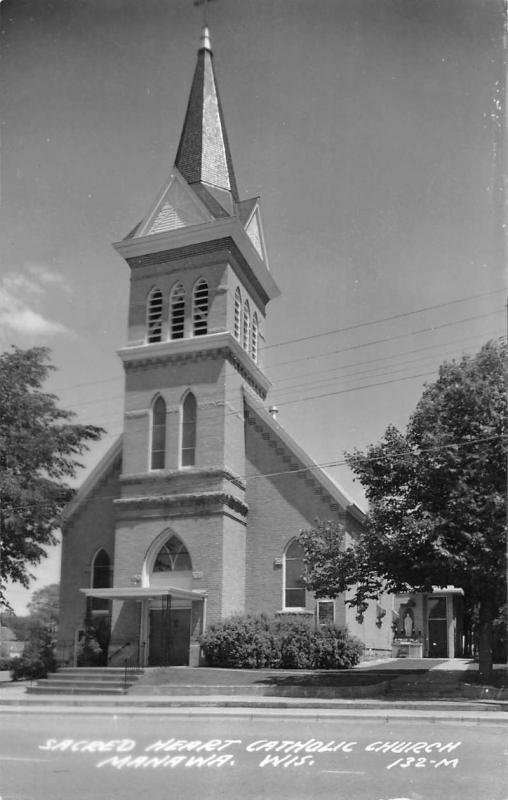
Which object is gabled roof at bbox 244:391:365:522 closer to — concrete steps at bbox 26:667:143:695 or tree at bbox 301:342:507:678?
tree at bbox 301:342:507:678

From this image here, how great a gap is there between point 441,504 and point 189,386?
1107cm

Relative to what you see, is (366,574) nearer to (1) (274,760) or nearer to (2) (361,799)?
(1) (274,760)

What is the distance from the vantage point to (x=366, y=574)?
21656mm

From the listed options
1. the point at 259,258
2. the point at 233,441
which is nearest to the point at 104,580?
the point at 233,441

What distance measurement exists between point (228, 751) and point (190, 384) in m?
19.1

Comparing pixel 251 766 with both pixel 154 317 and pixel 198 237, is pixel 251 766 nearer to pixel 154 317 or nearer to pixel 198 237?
pixel 198 237

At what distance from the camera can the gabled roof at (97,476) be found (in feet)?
101

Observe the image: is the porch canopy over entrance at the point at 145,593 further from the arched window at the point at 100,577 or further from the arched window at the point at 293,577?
the arched window at the point at 293,577

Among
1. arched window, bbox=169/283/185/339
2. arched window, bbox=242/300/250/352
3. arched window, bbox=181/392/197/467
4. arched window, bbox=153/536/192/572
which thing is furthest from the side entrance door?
arched window, bbox=169/283/185/339

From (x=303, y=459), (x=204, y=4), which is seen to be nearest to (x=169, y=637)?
(x=303, y=459)

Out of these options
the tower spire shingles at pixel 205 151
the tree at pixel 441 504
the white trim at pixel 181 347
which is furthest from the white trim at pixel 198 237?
the tree at pixel 441 504

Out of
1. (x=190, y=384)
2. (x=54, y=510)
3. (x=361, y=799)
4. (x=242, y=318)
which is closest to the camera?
(x=361, y=799)

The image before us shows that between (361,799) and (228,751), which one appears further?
(228,751)

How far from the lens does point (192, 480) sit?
2838 cm
